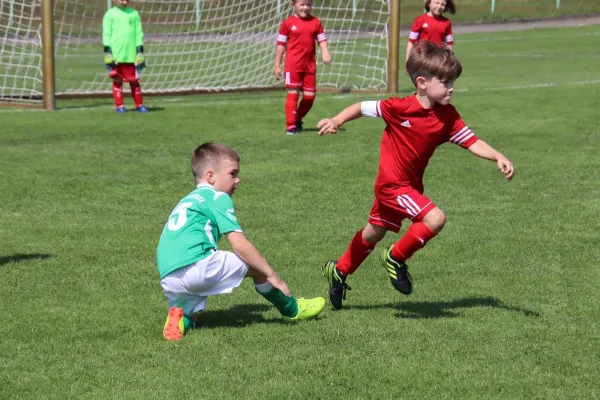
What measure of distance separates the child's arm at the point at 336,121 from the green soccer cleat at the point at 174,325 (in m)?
1.25

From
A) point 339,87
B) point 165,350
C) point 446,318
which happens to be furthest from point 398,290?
point 339,87

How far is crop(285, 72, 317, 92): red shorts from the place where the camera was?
14.0 metres

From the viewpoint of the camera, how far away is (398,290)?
6125 millimetres

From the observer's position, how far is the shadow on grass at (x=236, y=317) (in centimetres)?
597

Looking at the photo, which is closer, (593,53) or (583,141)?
(583,141)

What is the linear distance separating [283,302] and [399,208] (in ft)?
2.92

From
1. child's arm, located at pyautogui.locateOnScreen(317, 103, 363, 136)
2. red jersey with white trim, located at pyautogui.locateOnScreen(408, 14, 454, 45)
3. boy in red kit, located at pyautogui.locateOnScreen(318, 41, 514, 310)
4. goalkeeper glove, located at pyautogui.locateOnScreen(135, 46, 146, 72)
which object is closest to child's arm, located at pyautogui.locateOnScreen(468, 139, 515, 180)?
boy in red kit, located at pyautogui.locateOnScreen(318, 41, 514, 310)

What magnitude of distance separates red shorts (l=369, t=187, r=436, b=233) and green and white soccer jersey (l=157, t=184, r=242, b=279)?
102 cm

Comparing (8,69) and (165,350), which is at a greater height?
(165,350)

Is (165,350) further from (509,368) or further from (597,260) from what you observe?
(597,260)

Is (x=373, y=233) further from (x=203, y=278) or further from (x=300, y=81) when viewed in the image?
(x=300, y=81)

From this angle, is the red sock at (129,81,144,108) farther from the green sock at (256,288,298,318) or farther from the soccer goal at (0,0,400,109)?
the green sock at (256,288,298,318)

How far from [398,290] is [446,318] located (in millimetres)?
323

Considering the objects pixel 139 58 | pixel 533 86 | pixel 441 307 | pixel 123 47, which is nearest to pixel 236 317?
pixel 441 307
